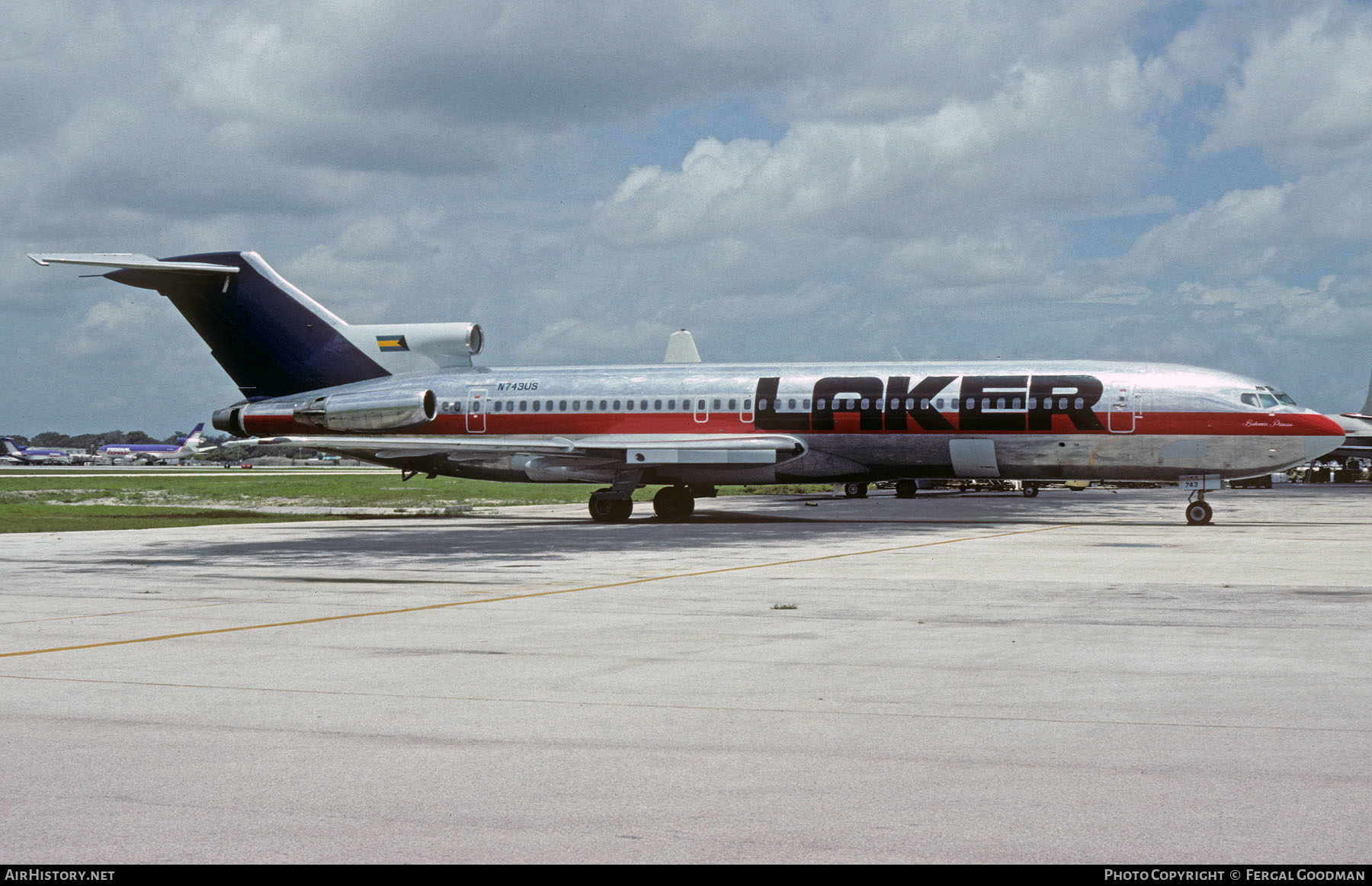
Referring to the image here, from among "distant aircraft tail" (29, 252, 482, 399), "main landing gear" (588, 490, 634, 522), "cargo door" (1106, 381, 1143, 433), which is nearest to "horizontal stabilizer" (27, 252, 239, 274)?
"distant aircraft tail" (29, 252, 482, 399)

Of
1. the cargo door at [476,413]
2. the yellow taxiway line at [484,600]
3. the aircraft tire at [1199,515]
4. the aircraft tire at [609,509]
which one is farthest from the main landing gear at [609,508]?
the aircraft tire at [1199,515]

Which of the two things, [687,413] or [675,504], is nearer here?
[687,413]

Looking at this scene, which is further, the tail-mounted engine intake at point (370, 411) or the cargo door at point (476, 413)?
the cargo door at point (476, 413)

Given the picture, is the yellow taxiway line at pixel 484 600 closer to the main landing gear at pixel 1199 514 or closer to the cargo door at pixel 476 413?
the main landing gear at pixel 1199 514

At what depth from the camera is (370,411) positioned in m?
38.5

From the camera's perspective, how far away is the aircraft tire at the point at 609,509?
36781 mm

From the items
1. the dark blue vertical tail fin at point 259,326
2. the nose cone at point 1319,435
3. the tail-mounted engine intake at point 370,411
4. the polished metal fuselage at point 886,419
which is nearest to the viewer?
the nose cone at point 1319,435

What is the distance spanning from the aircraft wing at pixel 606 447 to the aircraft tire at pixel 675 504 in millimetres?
2483

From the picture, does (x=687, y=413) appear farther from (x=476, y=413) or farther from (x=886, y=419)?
(x=476, y=413)

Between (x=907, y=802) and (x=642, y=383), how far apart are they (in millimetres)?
31477

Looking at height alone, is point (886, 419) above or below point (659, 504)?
above

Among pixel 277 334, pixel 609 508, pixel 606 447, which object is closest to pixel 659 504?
pixel 609 508

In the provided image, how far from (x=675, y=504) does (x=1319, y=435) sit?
17281 millimetres
